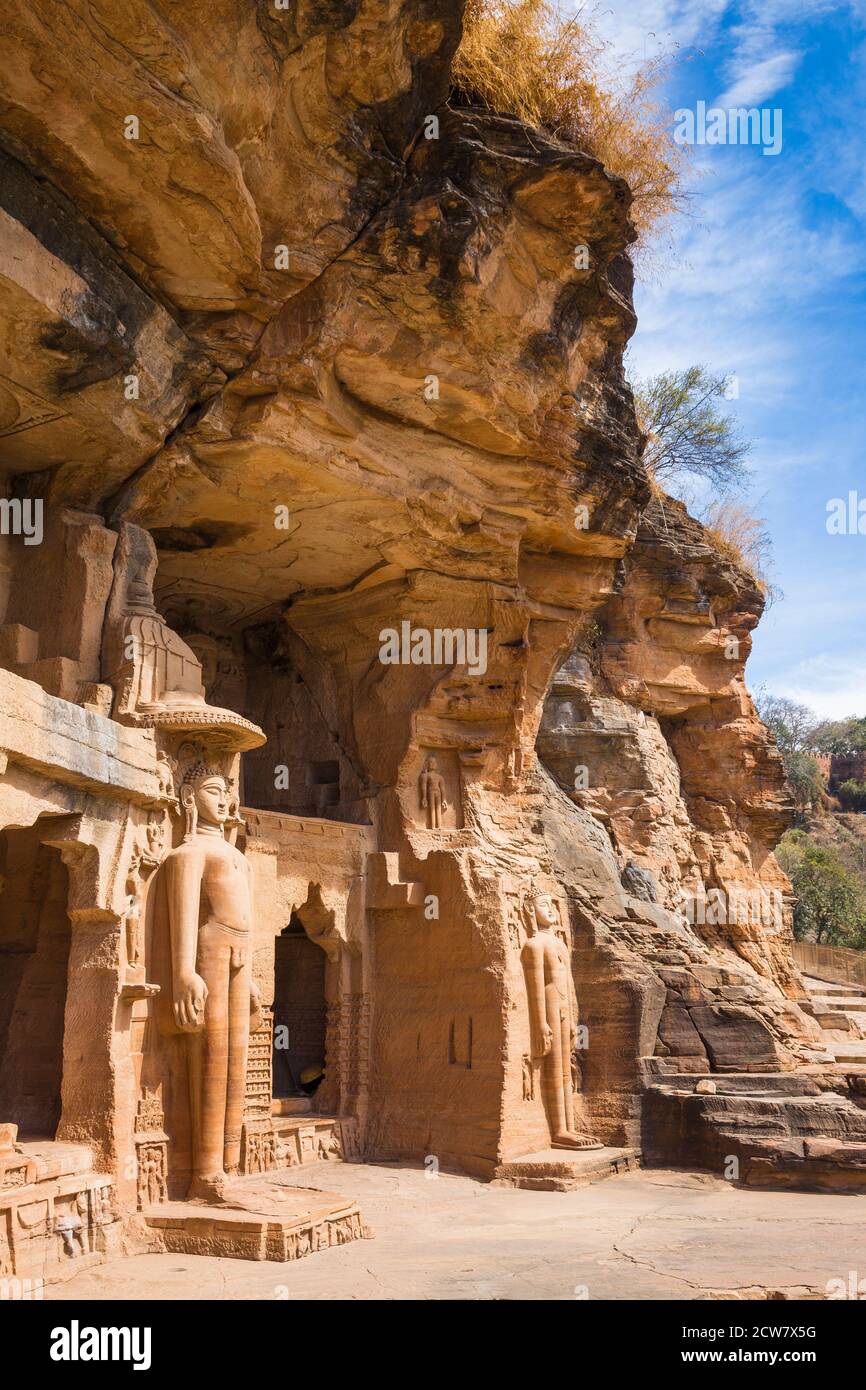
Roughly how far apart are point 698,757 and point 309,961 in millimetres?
9564

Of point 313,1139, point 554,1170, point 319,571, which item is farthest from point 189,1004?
point 319,571

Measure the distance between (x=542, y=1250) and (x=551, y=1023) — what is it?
4.16 m

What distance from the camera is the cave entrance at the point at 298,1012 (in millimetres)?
13141

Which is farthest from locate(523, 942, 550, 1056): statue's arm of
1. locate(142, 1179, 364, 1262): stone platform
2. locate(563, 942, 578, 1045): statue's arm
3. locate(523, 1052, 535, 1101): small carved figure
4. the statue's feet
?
locate(142, 1179, 364, 1262): stone platform

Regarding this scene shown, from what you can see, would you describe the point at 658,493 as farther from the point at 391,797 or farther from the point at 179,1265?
the point at 179,1265

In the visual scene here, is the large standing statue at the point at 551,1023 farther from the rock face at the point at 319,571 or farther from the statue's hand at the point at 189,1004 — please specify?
the statue's hand at the point at 189,1004

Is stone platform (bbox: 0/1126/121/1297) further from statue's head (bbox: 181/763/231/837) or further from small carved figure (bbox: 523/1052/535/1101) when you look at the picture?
small carved figure (bbox: 523/1052/535/1101)

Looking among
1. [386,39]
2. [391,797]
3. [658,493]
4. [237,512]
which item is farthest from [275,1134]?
[658,493]

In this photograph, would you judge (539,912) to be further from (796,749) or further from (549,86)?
(796,749)

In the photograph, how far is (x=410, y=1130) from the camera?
1210 cm

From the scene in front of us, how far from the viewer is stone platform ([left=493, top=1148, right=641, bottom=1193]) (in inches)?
441

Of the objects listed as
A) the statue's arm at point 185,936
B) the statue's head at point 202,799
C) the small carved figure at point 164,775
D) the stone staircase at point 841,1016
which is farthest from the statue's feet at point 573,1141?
the small carved figure at point 164,775

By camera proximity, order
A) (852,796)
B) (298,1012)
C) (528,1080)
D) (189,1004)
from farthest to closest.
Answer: (852,796), (298,1012), (528,1080), (189,1004)

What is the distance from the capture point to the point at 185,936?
30.2 feet
